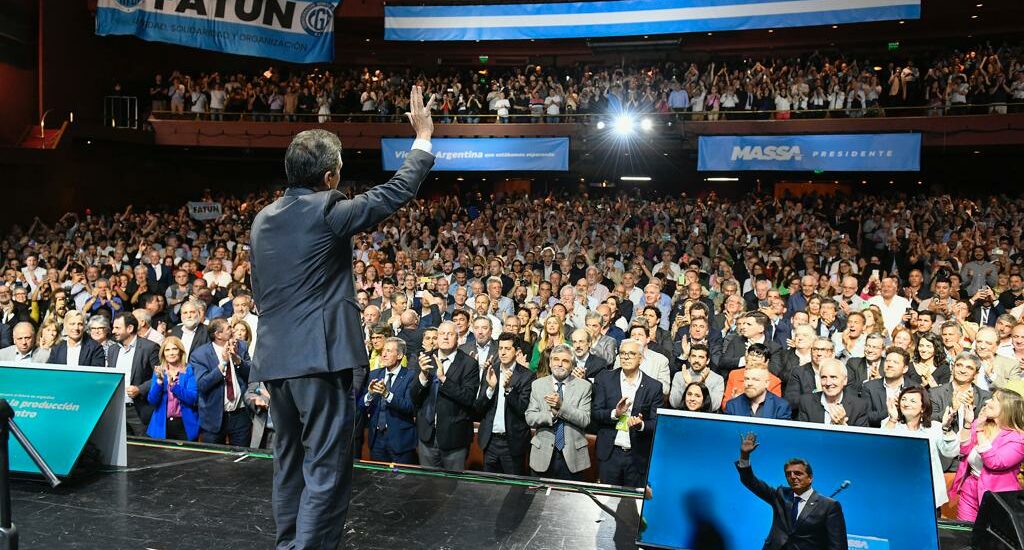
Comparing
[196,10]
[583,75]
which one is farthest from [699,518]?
[583,75]

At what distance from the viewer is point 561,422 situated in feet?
16.9

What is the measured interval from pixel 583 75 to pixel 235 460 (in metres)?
16.6

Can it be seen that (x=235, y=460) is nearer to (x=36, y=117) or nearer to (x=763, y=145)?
(x=763, y=145)

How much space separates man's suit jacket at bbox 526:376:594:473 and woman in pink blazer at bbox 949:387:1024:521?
7.16 ft

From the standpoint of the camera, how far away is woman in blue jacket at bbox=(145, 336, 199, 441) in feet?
17.5

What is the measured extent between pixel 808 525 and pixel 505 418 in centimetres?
273

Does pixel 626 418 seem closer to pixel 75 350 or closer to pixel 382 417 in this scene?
pixel 382 417

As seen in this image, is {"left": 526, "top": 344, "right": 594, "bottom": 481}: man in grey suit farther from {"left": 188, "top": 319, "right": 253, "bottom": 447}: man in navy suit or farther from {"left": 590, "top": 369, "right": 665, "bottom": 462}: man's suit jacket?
{"left": 188, "top": 319, "right": 253, "bottom": 447}: man in navy suit

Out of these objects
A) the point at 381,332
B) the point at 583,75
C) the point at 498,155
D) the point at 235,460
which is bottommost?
the point at 235,460

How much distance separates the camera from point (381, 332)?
238 inches

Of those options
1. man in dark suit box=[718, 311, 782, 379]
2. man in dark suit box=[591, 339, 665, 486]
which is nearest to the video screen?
man in dark suit box=[591, 339, 665, 486]

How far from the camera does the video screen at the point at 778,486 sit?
2.88m

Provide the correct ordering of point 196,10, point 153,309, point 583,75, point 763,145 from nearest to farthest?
point 153,309
point 763,145
point 196,10
point 583,75

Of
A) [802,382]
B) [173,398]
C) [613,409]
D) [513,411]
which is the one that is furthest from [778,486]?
[173,398]
